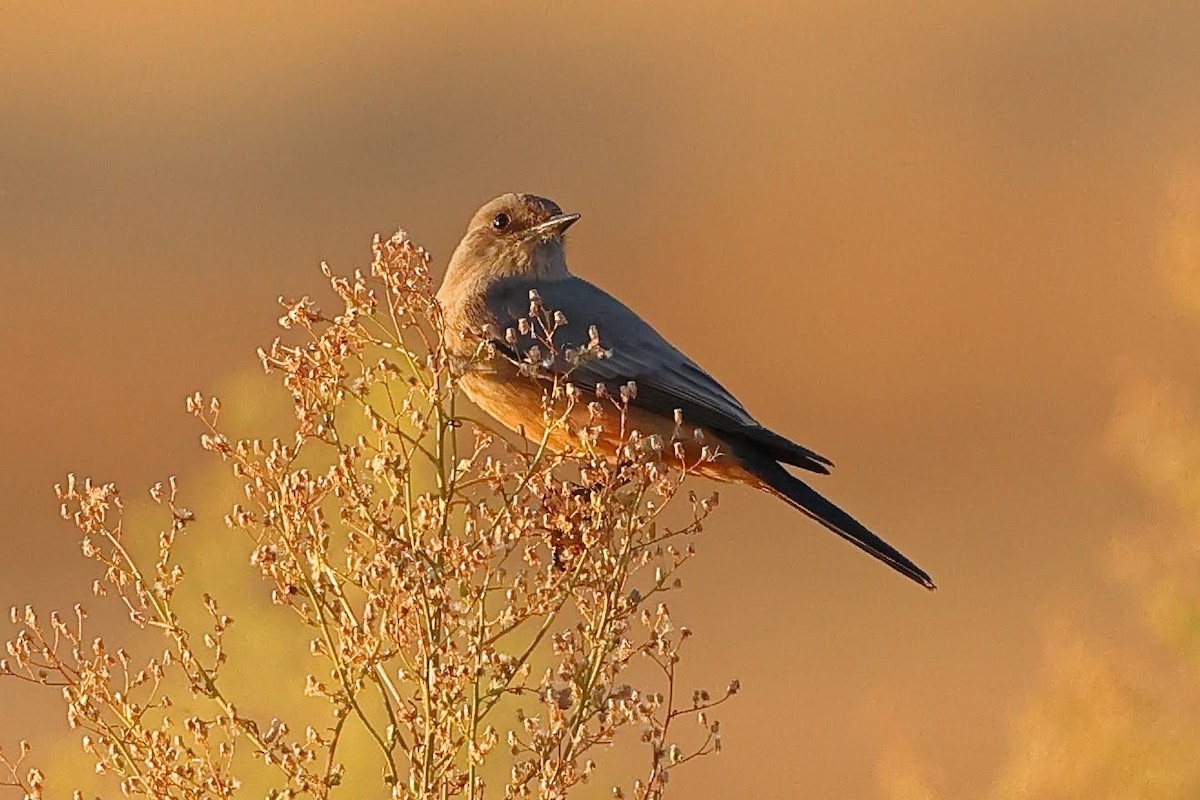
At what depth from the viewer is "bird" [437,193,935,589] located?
14.3ft

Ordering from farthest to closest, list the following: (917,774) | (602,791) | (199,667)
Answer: (917,774) < (602,791) < (199,667)

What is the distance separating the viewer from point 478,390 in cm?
447

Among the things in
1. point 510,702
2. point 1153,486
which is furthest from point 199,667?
point 1153,486

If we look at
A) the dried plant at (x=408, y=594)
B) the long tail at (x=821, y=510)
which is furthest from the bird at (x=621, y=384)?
the dried plant at (x=408, y=594)

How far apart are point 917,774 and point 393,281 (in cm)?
233

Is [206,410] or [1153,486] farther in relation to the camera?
[1153,486]

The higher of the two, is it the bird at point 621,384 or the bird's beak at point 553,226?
the bird's beak at point 553,226

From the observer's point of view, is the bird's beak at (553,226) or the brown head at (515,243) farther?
the brown head at (515,243)

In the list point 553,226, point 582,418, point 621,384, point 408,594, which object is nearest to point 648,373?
point 621,384

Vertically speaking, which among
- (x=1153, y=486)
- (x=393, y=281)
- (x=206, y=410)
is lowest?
(x=206, y=410)

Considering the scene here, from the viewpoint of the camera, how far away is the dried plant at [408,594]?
248cm

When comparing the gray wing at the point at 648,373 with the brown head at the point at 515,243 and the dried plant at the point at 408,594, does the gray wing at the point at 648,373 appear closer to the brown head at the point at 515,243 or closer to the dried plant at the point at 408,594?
the brown head at the point at 515,243

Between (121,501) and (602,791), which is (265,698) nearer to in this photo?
(602,791)

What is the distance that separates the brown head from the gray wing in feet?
0.85
